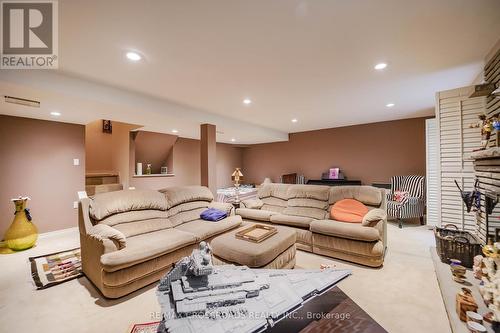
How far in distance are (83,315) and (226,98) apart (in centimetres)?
314

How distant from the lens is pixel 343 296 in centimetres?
138

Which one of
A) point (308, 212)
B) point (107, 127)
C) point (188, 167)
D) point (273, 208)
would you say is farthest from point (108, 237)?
point (107, 127)

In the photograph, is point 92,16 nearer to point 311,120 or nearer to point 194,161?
point 311,120

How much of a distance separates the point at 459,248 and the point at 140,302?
3.22m

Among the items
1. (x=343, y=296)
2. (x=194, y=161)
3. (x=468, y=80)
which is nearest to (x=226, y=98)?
(x=343, y=296)

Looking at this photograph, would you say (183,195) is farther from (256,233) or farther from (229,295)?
(229,295)

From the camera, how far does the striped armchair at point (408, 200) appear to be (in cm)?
429

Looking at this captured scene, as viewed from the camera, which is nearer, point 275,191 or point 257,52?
point 257,52

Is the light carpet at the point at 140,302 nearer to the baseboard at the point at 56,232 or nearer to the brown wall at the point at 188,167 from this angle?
the baseboard at the point at 56,232

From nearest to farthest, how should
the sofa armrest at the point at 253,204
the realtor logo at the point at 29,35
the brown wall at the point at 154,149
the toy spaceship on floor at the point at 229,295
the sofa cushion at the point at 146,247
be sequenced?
the toy spaceship on floor at the point at 229,295 → the realtor logo at the point at 29,35 → the sofa cushion at the point at 146,247 → the sofa armrest at the point at 253,204 → the brown wall at the point at 154,149

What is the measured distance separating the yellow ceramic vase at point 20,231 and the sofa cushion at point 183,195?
222cm

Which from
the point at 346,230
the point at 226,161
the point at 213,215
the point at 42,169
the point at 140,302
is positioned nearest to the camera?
the point at 140,302

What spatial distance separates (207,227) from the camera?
2928mm

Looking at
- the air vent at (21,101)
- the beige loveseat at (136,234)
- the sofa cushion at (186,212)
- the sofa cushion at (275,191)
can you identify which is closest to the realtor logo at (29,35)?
the air vent at (21,101)
